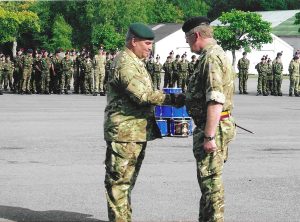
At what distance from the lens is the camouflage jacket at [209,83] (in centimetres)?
661

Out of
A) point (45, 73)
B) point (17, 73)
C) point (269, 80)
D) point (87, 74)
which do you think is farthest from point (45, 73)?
point (269, 80)

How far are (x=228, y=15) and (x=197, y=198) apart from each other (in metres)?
68.0

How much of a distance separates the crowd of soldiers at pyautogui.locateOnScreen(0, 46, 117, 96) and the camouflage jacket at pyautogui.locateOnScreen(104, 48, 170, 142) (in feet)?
80.5

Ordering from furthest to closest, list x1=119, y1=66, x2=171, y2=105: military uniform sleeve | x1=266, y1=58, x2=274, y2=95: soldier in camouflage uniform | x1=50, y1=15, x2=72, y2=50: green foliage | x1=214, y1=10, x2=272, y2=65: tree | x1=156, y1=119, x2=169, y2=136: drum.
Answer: x1=50, y1=15, x2=72, y2=50: green foliage → x1=214, y1=10, x2=272, y2=65: tree → x1=266, y1=58, x2=274, y2=95: soldier in camouflage uniform → x1=156, y1=119, x2=169, y2=136: drum → x1=119, y1=66, x2=171, y2=105: military uniform sleeve

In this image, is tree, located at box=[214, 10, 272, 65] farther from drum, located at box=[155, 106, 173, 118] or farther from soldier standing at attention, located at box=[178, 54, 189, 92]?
drum, located at box=[155, 106, 173, 118]

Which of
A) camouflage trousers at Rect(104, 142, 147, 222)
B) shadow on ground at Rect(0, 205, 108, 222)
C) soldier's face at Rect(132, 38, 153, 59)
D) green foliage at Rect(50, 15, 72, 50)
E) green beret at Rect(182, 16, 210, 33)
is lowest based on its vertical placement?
shadow on ground at Rect(0, 205, 108, 222)

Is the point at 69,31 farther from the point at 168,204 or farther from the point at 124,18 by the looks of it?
the point at 168,204

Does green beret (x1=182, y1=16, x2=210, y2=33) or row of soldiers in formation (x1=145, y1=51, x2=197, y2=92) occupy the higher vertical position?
green beret (x1=182, y1=16, x2=210, y2=33)

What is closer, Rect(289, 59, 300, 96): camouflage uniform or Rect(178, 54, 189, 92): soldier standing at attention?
Rect(289, 59, 300, 96): camouflage uniform

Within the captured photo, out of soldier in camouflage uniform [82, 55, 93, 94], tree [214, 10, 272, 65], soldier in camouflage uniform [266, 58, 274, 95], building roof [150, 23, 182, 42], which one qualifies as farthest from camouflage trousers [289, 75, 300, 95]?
building roof [150, 23, 182, 42]

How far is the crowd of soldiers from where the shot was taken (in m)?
32.3

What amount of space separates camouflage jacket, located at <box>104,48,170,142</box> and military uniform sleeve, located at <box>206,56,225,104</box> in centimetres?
71

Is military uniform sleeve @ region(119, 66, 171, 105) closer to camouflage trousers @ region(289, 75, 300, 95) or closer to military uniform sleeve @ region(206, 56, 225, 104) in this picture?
military uniform sleeve @ region(206, 56, 225, 104)

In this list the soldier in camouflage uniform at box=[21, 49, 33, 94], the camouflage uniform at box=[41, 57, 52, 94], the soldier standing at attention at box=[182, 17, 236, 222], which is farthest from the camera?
the camouflage uniform at box=[41, 57, 52, 94]
